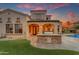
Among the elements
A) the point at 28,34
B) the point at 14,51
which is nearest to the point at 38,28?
the point at 28,34

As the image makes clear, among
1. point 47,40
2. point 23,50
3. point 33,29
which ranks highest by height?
point 33,29

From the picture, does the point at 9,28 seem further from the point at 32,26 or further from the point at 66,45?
the point at 66,45

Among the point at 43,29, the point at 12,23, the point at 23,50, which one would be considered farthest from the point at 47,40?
the point at 12,23

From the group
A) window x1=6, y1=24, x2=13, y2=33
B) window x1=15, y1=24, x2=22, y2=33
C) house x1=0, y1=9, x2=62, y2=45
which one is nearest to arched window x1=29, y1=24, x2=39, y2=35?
house x1=0, y1=9, x2=62, y2=45

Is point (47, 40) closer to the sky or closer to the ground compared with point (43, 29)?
closer to the ground

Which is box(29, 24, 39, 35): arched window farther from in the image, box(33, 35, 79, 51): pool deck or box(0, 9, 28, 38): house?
box(33, 35, 79, 51): pool deck

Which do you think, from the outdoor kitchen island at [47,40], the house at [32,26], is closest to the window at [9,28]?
the house at [32,26]

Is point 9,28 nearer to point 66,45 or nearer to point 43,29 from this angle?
point 43,29
